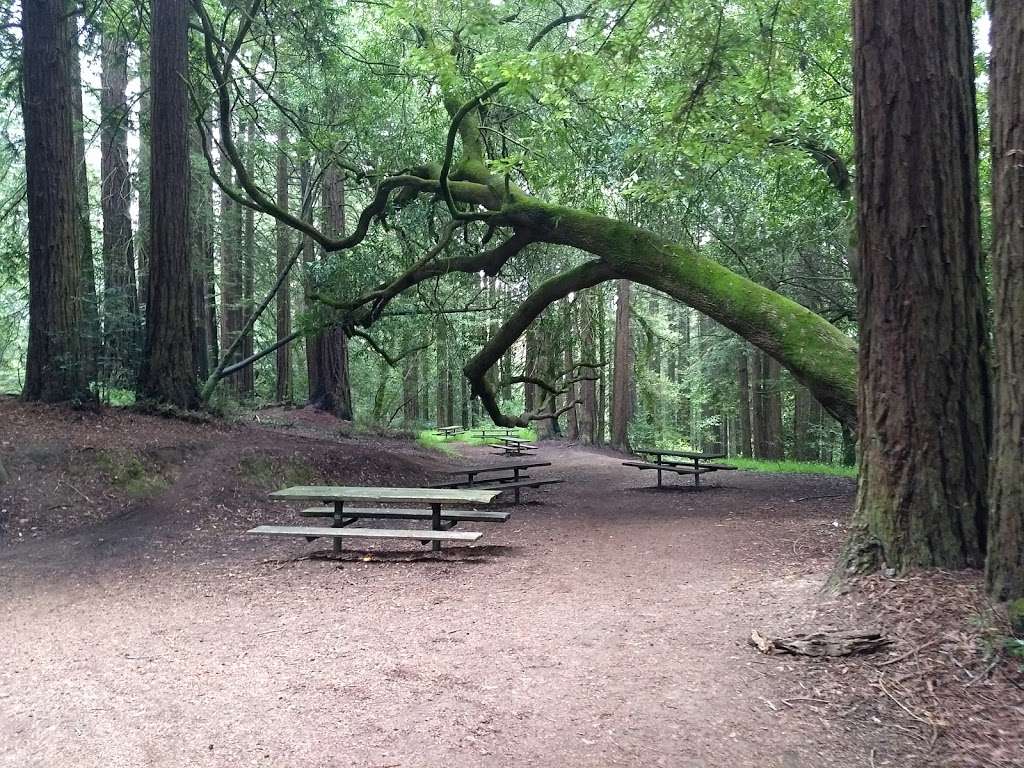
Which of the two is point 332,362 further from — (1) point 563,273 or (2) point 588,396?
(1) point 563,273

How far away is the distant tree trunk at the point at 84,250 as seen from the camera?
30.3 ft

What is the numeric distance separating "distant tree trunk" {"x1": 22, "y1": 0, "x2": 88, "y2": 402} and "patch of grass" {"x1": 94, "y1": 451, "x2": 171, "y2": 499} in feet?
5.17

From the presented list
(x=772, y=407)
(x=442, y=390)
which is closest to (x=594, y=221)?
(x=772, y=407)

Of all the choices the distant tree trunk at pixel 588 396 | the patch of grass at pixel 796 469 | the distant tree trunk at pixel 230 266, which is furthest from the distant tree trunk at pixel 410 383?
the patch of grass at pixel 796 469

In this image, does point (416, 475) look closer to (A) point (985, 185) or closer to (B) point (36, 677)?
(B) point (36, 677)

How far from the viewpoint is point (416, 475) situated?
11.8 m

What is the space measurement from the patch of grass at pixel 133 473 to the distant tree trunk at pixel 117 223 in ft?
7.26

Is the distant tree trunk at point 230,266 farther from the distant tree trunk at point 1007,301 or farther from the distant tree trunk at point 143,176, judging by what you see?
the distant tree trunk at point 1007,301

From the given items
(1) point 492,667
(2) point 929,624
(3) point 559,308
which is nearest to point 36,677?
(1) point 492,667

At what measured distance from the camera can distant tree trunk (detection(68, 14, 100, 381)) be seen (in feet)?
30.3

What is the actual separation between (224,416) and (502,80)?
22.0ft

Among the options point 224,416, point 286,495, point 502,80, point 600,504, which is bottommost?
point 600,504

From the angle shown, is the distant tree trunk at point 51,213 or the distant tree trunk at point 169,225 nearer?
the distant tree trunk at point 51,213

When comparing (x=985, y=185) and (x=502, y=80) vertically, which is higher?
(x=502, y=80)
